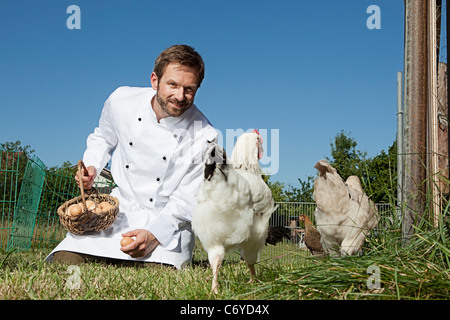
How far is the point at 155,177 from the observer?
360 cm

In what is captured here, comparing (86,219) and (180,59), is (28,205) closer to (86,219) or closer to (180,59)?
(86,219)

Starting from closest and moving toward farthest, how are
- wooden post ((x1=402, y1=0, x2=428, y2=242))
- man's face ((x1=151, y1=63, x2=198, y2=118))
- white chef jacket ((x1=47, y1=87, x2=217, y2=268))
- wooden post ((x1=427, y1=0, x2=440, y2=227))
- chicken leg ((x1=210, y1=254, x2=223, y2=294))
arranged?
chicken leg ((x1=210, y1=254, x2=223, y2=294)), wooden post ((x1=402, y1=0, x2=428, y2=242)), wooden post ((x1=427, y1=0, x2=440, y2=227)), man's face ((x1=151, y1=63, x2=198, y2=118)), white chef jacket ((x1=47, y1=87, x2=217, y2=268))

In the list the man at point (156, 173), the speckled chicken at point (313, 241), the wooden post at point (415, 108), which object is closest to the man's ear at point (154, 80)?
the man at point (156, 173)

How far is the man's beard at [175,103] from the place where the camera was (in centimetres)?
334

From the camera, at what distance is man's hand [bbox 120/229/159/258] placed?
131 inches

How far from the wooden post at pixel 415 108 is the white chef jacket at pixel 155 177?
5.07ft

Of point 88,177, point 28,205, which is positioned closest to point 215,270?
point 88,177

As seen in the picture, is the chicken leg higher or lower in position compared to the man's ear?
lower

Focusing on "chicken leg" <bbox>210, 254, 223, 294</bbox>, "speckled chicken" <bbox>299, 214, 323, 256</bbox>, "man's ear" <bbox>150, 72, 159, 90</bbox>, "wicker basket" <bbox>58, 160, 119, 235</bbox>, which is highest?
"man's ear" <bbox>150, 72, 159, 90</bbox>

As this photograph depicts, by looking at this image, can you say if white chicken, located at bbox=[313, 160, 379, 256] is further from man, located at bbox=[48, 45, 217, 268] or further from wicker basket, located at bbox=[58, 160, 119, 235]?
wicker basket, located at bbox=[58, 160, 119, 235]

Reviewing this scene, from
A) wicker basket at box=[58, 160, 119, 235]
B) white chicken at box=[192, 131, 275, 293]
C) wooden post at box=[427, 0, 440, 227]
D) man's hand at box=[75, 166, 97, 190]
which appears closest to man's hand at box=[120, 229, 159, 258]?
wicker basket at box=[58, 160, 119, 235]

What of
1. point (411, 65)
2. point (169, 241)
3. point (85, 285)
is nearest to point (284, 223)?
point (169, 241)

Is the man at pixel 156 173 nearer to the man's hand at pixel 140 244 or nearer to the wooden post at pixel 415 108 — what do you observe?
the man's hand at pixel 140 244

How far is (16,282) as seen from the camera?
2.02 m
